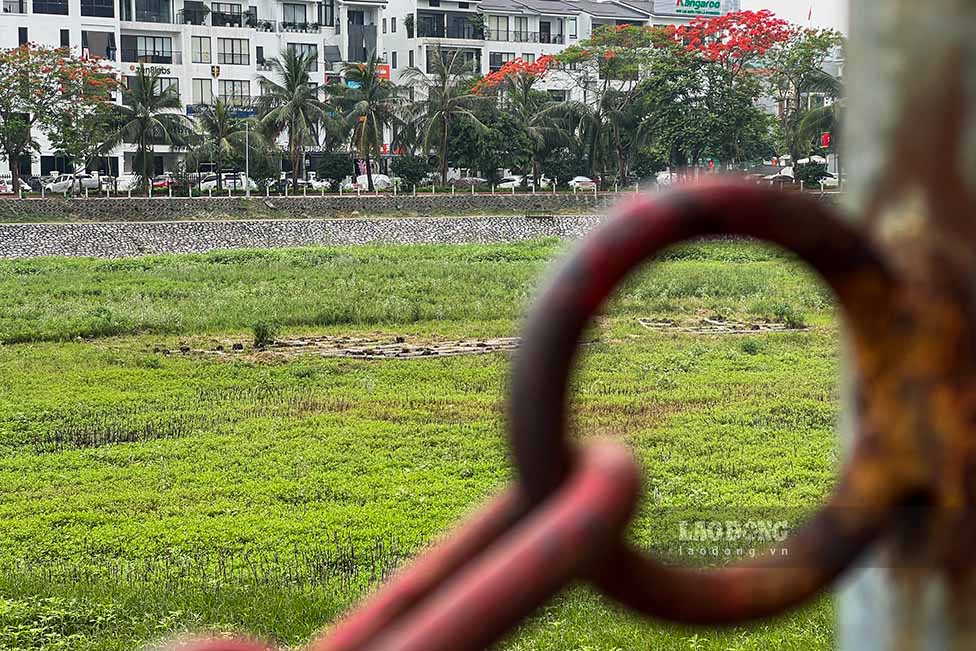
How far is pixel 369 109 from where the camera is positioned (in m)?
30.2

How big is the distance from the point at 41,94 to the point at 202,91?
366 inches

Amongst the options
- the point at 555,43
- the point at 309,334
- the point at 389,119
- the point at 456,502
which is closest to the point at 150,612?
the point at 456,502

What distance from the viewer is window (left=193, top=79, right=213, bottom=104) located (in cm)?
3634

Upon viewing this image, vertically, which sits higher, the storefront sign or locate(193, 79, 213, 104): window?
the storefront sign

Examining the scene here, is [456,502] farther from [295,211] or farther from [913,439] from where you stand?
[295,211]

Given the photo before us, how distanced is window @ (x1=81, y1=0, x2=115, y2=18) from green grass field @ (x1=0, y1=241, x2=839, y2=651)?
20.2 meters

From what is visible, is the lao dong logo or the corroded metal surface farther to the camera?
the lao dong logo

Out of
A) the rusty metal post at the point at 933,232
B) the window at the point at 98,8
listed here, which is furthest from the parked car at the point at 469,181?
the rusty metal post at the point at 933,232

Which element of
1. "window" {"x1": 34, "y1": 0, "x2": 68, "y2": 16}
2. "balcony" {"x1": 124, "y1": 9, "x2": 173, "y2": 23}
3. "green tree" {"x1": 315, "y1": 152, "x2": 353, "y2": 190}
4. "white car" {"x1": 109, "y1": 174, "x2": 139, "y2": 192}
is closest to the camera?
"white car" {"x1": 109, "y1": 174, "x2": 139, "y2": 192}

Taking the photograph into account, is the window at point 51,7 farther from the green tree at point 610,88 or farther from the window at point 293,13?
→ the green tree at point 610,88

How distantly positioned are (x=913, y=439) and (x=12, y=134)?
28836 mm

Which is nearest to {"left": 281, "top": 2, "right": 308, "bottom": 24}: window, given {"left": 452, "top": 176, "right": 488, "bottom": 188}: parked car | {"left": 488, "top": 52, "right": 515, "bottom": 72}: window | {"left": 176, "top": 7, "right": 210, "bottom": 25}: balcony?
{"left": 176, "top": 7, "right": 210, "bottom": 25}: balcony

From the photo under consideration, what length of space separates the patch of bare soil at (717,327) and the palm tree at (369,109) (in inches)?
665

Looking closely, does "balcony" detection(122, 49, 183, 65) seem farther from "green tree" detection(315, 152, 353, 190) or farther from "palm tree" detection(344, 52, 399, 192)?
"palm tree" detection(344, 52, 399, 192)
